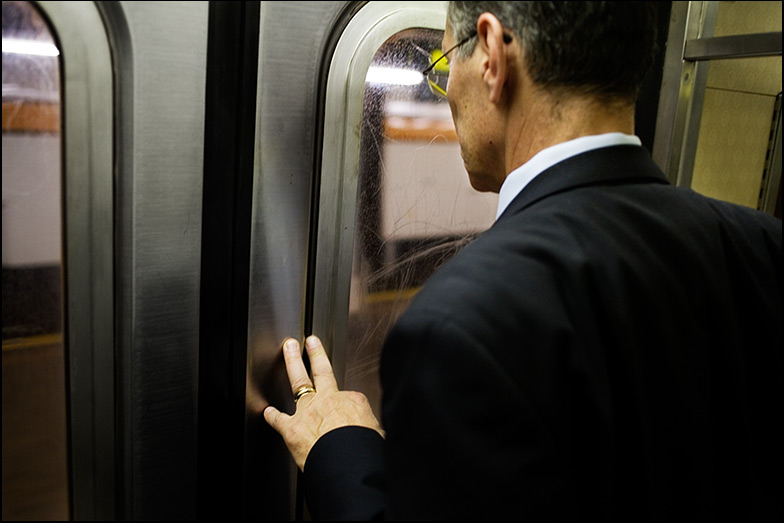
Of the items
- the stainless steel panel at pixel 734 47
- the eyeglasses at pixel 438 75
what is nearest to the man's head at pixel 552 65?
the eyeglasses at pixel 438 75

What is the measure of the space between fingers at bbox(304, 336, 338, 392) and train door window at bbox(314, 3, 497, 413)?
3cm

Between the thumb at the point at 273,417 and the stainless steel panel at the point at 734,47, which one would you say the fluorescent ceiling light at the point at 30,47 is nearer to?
the thumb at the point at 273,417

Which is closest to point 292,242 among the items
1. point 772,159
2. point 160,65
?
point 160,65

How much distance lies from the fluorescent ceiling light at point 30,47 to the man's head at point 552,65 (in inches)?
23.7

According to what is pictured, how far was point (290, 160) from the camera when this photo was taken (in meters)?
1.30

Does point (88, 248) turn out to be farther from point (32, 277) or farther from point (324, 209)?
point (324, 209)

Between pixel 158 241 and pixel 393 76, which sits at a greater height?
pixel 393 76

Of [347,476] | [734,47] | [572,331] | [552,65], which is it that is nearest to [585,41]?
[552,65]

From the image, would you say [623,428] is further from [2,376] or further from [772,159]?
[772,159]

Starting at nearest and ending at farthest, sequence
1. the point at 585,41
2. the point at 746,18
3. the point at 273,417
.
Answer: the point at 585,41 < the point at 273,417 < the point at 746,18

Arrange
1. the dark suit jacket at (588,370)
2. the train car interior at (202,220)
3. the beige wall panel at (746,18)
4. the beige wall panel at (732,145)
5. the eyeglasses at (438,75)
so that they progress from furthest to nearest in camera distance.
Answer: the beige wall panel at (732,145), the beige wall panel at (746,18), the eyeglasses at (438,75), the train car interior at (202,220), the dark suit jacket at (588,370)

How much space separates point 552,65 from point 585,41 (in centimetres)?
5

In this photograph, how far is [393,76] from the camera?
1.43 metres

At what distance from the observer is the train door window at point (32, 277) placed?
101 centimetres
